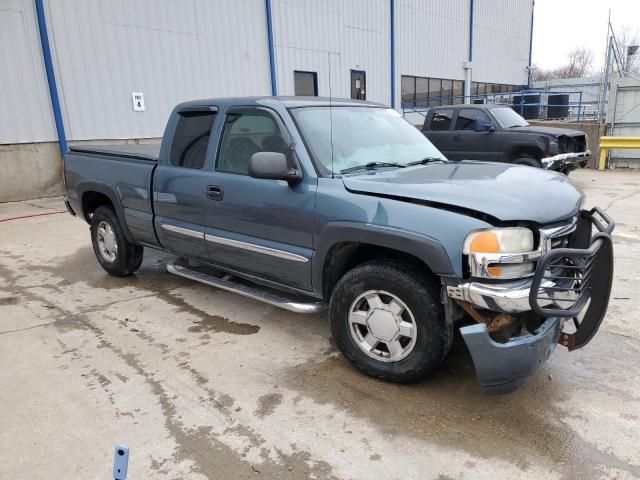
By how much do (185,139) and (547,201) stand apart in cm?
311

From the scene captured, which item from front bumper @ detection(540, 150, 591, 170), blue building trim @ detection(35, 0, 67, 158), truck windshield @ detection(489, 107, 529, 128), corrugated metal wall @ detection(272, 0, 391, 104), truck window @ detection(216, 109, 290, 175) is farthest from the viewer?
corrugated metal wall @ detection(272, 0, 391, 104)

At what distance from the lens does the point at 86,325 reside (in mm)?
4379

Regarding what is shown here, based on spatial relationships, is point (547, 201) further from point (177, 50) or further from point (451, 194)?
point (177, 50)

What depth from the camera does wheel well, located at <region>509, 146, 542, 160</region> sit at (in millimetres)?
10227

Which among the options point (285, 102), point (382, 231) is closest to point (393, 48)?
point (285, 102)

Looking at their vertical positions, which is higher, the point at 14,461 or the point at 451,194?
the point at 451,194

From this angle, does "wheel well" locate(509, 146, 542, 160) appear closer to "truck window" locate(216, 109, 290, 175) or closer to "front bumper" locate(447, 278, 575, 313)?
"truck window" locate(216, 109, 290, 175)

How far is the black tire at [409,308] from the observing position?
118 inches

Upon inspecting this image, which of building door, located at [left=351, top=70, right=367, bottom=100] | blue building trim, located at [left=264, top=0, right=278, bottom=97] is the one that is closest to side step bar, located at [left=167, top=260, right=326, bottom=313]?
blue building trim, located at [left=264, top=0, right=278, bottom=97]

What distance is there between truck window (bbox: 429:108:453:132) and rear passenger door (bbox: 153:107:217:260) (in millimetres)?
→ 8126

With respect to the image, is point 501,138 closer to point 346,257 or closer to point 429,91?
point 346,257

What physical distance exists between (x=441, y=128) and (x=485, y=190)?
29.8 ft

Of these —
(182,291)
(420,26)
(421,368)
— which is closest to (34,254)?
(182,291)

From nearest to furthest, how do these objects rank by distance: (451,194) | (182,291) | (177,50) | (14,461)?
(14,461), (451,194), (182,291), (177,50)
